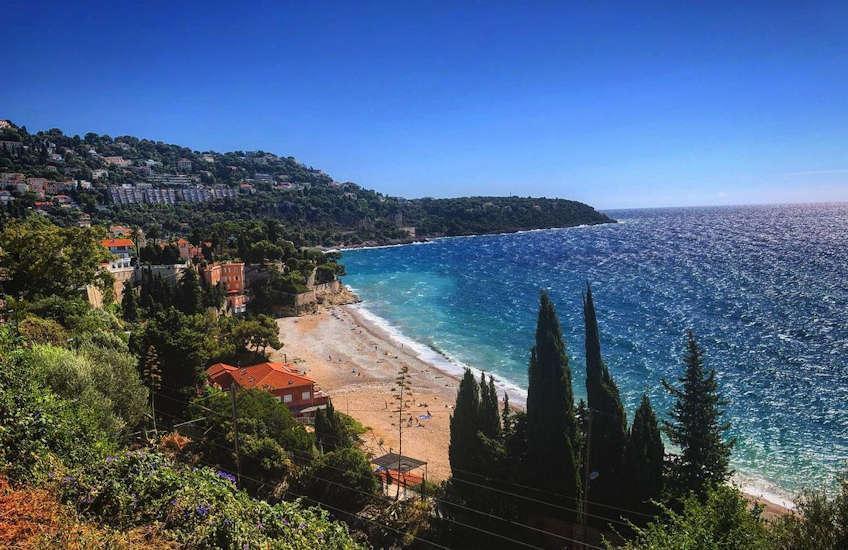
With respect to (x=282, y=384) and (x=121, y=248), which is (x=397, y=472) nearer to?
(x=282, y=384)

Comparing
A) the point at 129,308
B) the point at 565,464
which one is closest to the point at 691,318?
the point at 565,464

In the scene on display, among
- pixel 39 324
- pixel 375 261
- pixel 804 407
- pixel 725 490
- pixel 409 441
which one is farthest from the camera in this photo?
pixel 375 261

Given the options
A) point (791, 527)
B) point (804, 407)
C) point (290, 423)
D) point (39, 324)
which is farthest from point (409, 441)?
point (804, 407)

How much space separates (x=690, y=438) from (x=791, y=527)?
8039mm

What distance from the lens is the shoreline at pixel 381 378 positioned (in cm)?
2723

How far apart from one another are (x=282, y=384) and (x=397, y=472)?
32.6ft

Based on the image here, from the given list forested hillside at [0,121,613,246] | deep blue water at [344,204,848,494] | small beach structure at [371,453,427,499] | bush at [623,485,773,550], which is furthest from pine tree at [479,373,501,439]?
forested hillside at [0,121,613,246]

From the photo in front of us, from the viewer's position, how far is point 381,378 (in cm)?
4000

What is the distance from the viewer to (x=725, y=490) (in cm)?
1177

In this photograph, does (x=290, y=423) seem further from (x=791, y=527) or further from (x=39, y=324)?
(x=791, y=527)

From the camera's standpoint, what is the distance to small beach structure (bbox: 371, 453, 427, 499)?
2045cm

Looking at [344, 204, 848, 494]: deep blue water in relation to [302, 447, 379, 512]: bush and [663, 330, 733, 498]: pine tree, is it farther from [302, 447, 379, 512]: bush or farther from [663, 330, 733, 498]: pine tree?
[302, 447, 379, 512]: bush

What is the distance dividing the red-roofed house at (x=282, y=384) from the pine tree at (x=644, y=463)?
1633 centimetres

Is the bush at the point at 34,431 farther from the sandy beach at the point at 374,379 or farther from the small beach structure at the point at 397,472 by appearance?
the sandy beach at the point at 374,379
